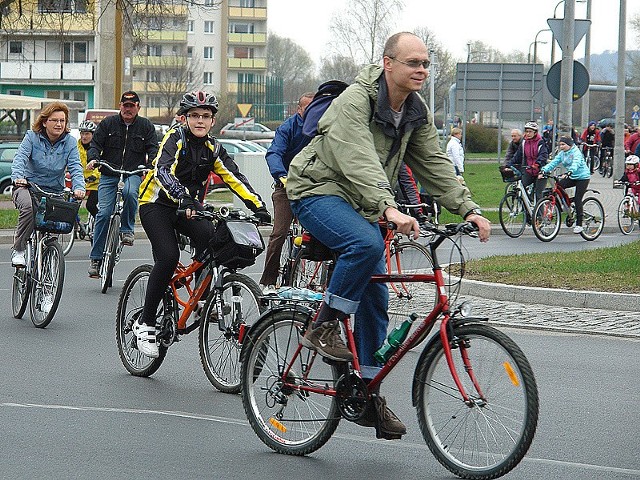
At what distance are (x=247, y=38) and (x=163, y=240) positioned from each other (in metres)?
133

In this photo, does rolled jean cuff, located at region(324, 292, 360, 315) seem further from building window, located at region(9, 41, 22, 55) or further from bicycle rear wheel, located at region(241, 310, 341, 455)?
building window, located at region(9, 41, 22, 55)

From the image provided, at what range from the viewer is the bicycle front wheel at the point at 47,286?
10617mm

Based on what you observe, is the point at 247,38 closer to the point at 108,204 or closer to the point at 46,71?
the point at 46,71

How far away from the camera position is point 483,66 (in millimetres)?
34844

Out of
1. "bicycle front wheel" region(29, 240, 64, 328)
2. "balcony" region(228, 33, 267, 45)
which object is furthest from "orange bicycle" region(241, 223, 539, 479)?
"balcony" region(228, 33, 267, 45)

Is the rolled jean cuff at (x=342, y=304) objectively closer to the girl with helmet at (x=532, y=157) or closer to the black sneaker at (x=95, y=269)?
the black sneaker at (x=95, y=269)

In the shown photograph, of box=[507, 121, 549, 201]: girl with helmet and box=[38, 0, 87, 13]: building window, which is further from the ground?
box=[38, 0, 87, 13]: building window

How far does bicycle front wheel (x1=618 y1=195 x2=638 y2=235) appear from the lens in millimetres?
23297

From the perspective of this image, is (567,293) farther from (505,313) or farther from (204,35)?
(204,35)

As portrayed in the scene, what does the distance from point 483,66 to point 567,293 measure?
76.0 feet

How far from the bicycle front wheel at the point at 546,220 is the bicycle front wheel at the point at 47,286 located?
40.3ft

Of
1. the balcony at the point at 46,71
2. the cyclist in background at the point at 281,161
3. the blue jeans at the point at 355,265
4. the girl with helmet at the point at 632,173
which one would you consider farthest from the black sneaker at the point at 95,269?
the balcony at the point at 46,71

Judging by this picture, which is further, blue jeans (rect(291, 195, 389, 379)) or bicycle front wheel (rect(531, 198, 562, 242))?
bicycle front wheel (rect(531, 198, 562, 242))

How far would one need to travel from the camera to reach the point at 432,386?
5.73 meters
